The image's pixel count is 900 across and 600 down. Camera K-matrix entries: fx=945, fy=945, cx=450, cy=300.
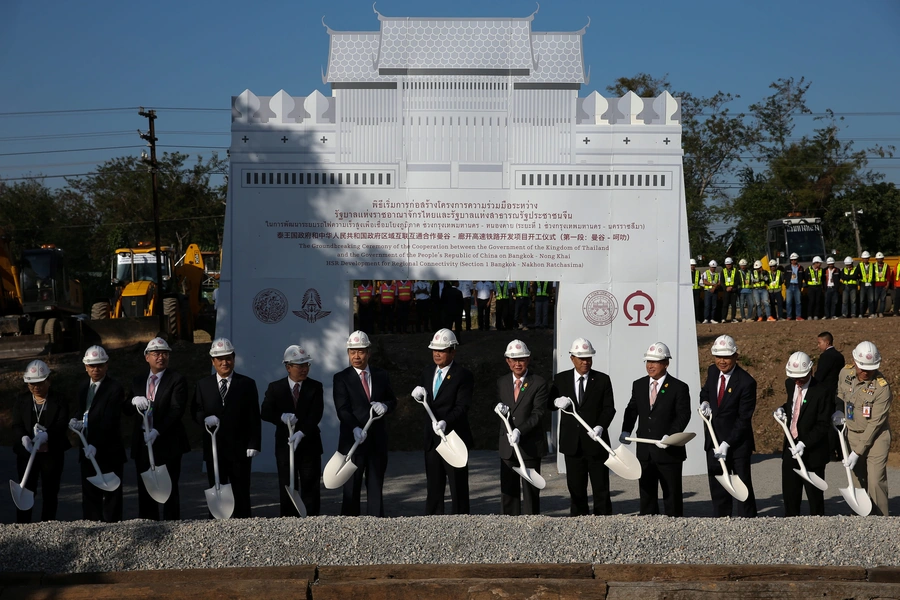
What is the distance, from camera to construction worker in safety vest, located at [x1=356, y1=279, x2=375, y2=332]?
70.6ft

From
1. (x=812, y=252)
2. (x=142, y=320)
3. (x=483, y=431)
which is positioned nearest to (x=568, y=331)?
(x=483, y=431)

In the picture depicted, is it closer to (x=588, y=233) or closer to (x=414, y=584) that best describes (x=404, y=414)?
(x=588, y=233)

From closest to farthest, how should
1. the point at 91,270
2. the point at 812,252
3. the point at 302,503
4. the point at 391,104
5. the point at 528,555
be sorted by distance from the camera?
the point at 528,555
the point at 302,503
the point at 391,104
the point at 812,252
the point at 91,270

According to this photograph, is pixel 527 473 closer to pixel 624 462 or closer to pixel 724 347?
pixel 624 462

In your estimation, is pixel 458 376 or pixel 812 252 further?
pixel 812 252

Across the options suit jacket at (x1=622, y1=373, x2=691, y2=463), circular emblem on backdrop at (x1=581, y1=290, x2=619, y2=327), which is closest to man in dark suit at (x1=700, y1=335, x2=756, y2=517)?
suit jacket at (x1=622, y1=373, x2=691, y2=463)

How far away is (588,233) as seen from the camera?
35.9 ft

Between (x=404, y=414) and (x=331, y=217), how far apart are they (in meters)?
4.70

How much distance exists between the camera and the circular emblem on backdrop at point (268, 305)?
36.6 feet

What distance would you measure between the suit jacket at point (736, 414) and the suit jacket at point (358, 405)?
9.55ft

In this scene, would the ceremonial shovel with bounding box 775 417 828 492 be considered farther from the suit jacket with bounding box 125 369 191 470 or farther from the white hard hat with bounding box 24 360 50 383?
the white hard hat with bounding box 24 360 50 383

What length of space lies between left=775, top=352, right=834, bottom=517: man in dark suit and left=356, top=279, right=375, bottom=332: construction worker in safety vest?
13925 millimetres

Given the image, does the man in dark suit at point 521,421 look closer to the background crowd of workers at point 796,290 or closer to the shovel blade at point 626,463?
the shovel blade at point 626,463

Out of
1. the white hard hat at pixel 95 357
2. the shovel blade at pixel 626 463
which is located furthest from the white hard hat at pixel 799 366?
the white hard hat at pixel 95 357
